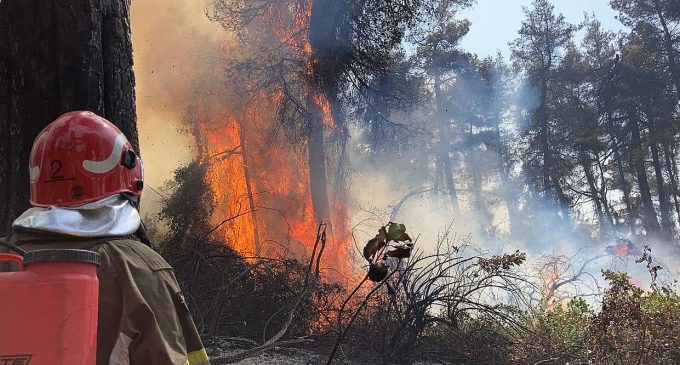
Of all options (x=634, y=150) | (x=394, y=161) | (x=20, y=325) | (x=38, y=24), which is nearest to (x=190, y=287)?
(x=38, y=24)

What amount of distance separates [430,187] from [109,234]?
28833mm

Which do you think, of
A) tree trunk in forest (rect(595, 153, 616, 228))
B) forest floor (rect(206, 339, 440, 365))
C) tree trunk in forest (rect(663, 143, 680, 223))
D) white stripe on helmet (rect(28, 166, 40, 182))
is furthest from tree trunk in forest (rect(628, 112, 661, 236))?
white stripe on helmet (rect(28, 166, 40, 182))

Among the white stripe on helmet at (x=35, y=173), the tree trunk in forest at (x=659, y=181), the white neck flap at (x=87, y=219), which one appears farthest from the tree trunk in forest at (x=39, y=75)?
the tree trunk in forest at (x=659, y=181)

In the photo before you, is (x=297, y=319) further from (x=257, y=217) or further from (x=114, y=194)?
(x=257, y=217)

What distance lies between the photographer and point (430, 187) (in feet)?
98.1

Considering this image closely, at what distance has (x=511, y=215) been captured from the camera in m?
28.6

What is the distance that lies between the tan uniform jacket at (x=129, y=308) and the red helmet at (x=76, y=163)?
0.16m

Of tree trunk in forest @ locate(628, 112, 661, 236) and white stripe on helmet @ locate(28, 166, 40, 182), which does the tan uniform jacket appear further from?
tree trunk in forest @ locate(628, 112, 661, 236)

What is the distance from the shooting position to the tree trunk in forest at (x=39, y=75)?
257cm

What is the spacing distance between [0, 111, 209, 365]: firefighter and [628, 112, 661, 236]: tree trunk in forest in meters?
24.7

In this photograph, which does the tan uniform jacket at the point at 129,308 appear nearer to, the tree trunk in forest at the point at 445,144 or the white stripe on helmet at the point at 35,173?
the white stripe on helmet at the point at 35,173

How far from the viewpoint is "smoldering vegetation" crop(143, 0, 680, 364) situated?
241 inches

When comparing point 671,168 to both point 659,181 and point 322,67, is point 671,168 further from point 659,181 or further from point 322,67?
point 322,67

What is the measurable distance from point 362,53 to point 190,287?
8.36 metres
